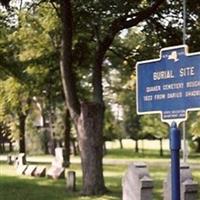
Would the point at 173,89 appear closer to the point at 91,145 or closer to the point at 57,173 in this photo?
the point at 91,145

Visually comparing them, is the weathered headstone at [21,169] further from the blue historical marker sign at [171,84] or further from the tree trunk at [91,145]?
the blue historical marker sign at [171,84]

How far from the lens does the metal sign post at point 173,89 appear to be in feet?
22.5

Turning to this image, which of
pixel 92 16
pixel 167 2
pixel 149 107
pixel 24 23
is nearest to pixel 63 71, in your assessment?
pixel 92 16

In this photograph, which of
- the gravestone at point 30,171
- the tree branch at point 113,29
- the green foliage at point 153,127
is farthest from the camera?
the green foliage at point 153,127

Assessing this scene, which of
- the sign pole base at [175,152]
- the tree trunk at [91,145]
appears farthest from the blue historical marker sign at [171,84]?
the tree trunk at [91,145]

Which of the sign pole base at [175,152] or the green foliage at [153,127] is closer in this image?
the sign pole base at [175,152]

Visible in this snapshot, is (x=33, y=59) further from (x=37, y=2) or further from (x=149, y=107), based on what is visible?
(x=149, y=107)

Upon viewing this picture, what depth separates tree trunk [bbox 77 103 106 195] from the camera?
1783cm

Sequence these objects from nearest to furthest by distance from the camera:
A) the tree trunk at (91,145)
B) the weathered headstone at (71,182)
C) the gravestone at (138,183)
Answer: the gravestone at (138,183), the tree trunk at (91,145), the weathered headstone at (71,182)

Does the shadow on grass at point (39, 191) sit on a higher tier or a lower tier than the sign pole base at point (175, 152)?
lower

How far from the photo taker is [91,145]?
18.0 m

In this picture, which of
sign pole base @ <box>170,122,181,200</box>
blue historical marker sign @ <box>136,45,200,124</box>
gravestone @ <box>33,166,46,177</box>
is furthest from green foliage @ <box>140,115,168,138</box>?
sign pole base @ <box>170,122,181,200</box>

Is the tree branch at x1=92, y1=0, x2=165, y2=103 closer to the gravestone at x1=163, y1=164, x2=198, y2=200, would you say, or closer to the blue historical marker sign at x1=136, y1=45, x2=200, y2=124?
the gravestone at x1=163, y1=164, x2=198, y2=200

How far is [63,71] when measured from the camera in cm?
1856
